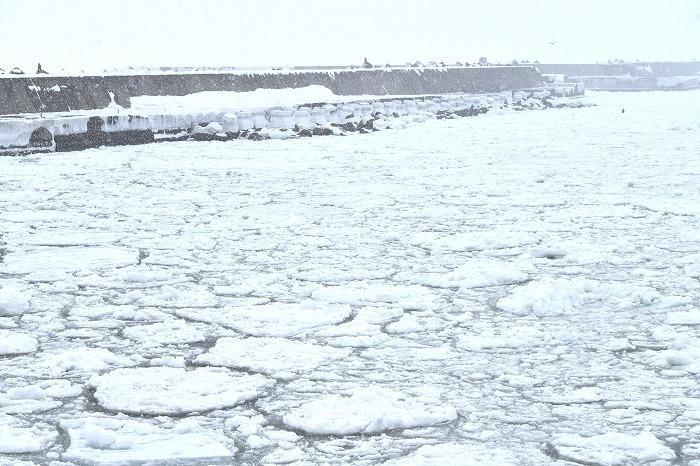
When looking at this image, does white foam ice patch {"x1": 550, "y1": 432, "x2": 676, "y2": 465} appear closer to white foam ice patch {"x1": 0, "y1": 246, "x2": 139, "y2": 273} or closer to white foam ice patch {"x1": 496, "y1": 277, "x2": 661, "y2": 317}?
white foam ice patch {"x1": 496, "y1": 277, "x2": 661, "y2": 317}

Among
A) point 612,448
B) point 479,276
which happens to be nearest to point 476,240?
point 479,276

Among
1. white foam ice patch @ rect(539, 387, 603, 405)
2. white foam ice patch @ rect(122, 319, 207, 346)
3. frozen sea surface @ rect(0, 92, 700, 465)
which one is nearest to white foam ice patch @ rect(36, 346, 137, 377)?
frozen sea surface @ rect(0, 92, 700, 465)

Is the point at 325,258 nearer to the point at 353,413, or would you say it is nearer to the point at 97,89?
the point at 353,413

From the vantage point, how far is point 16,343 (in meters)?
2.56

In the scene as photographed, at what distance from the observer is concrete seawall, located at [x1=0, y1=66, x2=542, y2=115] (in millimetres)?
8562

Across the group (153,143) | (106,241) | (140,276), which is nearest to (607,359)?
(140,276)

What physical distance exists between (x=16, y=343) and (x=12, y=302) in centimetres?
42

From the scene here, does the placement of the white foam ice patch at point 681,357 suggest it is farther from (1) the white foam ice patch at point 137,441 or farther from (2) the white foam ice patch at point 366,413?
(1) the white foam ice patch at point 137,441

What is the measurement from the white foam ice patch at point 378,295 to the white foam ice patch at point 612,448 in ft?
3.85

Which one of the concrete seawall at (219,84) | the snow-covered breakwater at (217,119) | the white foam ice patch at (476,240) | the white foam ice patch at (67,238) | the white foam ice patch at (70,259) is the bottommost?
the white foam ice patch at (476,240)

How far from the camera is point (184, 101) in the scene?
10.6m

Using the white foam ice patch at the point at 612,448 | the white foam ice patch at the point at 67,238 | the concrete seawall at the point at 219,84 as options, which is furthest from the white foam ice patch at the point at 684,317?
the concrete seawall at the point at 219,84

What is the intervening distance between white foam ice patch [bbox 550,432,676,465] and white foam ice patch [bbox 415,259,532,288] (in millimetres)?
1442

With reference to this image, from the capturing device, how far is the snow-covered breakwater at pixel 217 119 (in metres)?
7.94
